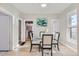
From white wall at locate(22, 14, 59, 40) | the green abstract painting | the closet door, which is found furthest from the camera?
the green abstract painting

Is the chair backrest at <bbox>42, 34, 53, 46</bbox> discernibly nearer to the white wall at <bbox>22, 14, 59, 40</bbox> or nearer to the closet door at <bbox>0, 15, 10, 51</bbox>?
the white wall at <bbox>22, 14, 59, 40</bbox>

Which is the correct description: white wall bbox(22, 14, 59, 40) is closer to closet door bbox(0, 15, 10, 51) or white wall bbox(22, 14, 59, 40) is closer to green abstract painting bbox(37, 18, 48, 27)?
green abstract painting bbox(37, 18, 48, 27)

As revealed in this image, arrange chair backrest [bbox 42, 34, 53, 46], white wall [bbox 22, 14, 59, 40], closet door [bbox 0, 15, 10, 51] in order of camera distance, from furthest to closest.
→ white wall [bbox 22, 14, 59, 40]
closet door [bbox 0, 15, 10, 51]
chair backrest [bbox 42, 34, 53, 46]

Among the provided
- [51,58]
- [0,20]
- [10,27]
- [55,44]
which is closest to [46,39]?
[55,44]

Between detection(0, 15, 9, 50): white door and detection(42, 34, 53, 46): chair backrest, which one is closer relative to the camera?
detection(42, 34, 53, 46): chair backrest

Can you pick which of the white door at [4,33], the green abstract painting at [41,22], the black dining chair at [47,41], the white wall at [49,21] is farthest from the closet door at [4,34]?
the black dining chair at [47,41]

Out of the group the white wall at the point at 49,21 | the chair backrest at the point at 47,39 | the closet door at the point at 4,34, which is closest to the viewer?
the chair backrest at the point at 47,39

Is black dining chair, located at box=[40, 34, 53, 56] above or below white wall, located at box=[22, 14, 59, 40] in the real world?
below

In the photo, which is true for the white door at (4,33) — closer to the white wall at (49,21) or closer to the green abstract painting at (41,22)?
the white wall at (49,21)

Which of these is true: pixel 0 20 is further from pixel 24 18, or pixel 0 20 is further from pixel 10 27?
pixel 24 18

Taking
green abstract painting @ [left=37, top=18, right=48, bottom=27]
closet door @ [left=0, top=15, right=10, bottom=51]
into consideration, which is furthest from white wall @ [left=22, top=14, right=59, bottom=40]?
closet door @ [left=0, top=15, right=10, bottom=51]

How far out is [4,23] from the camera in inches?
204

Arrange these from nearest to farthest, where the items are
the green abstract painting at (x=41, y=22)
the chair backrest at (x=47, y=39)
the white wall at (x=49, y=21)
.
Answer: the chair backrest at (x=47, y=39), the white wall at (x=49, y=21), the green abstract painting at (x=41, y=22)

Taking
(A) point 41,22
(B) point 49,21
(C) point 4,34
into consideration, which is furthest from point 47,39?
(C) point 4,34
